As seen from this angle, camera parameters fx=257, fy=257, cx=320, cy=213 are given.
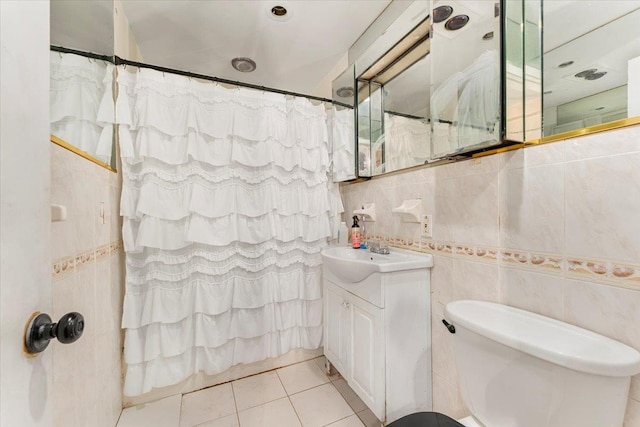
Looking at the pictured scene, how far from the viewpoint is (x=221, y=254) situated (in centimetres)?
159

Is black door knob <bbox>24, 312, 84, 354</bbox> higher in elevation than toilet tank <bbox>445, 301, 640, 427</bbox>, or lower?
higher

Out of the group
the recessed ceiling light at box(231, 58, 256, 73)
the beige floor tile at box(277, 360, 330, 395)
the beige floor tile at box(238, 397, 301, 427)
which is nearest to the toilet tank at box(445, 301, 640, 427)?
the beige floor tile at box(238, 397, 301, 427)

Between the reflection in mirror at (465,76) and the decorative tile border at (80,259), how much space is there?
4.78 ft

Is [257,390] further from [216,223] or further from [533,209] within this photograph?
[533,209]

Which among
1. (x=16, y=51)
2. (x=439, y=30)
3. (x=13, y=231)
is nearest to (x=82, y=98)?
(x=16, y=51)

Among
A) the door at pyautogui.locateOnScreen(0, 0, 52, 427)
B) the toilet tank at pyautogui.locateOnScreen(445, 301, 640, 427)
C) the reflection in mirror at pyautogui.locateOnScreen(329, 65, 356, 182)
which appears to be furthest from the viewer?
the reflection in mirror at pyautogui.locateOnScreen(329, 65, 356, 182)

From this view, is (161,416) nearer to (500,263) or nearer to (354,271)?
(354,271)

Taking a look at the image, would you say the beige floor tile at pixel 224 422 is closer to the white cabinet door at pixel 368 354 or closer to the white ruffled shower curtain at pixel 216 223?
the white ruffled shower curtain at pixel 216 223

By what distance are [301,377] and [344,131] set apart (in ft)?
5.75

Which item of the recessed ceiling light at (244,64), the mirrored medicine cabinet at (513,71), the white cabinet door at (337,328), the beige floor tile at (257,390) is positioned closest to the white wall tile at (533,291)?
the mirrored medicine cabinet at (513,71)

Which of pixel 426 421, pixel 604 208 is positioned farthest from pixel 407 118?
pixel 426 421

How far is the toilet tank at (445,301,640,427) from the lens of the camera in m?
0.61

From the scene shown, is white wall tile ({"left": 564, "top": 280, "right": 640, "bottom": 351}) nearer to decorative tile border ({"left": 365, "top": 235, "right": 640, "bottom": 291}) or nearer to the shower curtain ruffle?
decorative tile border ({"left": 365, "top": 235, "right": 640, "bottom": 291})

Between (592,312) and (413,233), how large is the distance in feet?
2.36
